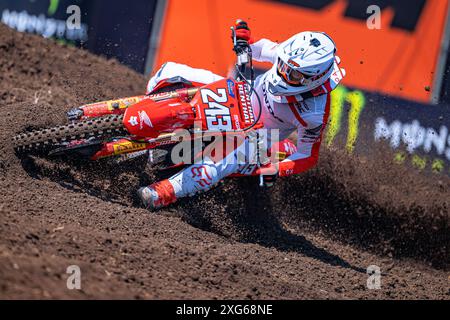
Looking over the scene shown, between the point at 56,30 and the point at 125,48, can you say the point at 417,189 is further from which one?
the point at 56,30

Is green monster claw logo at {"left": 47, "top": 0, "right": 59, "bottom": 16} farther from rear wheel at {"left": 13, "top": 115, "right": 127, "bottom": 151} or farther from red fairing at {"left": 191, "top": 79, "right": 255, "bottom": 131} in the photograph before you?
red fairing at {"left": 191, "top": 79, "right": 255, "bottom": 131}

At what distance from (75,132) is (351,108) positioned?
521 centimetres

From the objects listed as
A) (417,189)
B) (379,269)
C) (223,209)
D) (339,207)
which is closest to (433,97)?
(417,189)

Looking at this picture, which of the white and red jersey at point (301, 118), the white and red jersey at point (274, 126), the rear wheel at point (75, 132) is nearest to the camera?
the rear wheel at point (75, 132)

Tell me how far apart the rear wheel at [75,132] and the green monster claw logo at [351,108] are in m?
4.08

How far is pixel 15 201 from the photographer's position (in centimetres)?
632

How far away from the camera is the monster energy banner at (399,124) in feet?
33.6

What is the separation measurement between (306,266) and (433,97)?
4977mm

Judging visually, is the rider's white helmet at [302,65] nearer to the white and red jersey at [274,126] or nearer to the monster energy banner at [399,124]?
the white and red jersey at [274,126]

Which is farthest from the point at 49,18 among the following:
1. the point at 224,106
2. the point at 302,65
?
the point at 302,65

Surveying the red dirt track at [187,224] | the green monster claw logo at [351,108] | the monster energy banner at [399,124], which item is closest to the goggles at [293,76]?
the red dirt track at [187,224]

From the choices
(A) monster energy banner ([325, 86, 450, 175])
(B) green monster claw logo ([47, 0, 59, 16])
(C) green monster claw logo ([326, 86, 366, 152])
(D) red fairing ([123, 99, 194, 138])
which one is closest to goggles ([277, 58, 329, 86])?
(D) red fairing ([123, 99, 194, 138])

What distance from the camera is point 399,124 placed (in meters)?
10.5

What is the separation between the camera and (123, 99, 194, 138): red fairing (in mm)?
6707
